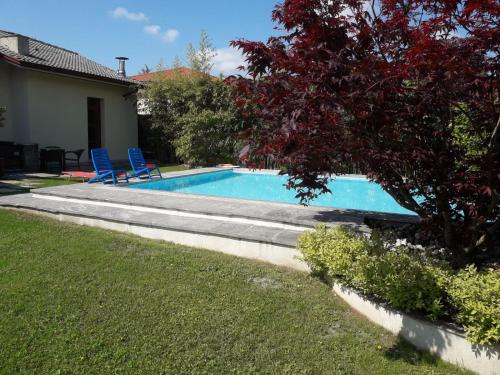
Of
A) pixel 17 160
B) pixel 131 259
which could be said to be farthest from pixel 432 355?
pixel 17 160

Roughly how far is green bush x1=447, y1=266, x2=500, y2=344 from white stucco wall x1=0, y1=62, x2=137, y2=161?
16914mm

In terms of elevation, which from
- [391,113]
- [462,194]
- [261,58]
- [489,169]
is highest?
[261,58]

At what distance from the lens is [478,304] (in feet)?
11.4

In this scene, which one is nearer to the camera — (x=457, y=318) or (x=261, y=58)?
(x=457, y=318)

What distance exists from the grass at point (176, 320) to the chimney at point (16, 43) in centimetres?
1458

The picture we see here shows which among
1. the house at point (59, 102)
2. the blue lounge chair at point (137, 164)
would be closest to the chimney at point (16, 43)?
the house at point (59, 102)

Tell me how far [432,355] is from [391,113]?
2368mm

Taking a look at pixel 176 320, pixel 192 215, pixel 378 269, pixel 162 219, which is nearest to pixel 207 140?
pixel 192 215

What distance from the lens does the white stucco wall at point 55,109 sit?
16609mm

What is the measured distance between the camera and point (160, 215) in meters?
7.84

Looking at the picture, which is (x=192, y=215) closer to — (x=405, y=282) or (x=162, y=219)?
(x=162, y=219)

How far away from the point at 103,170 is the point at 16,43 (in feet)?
31.1

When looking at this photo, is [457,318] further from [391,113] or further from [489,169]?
[391,113]

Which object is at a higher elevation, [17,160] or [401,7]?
[401,7]
